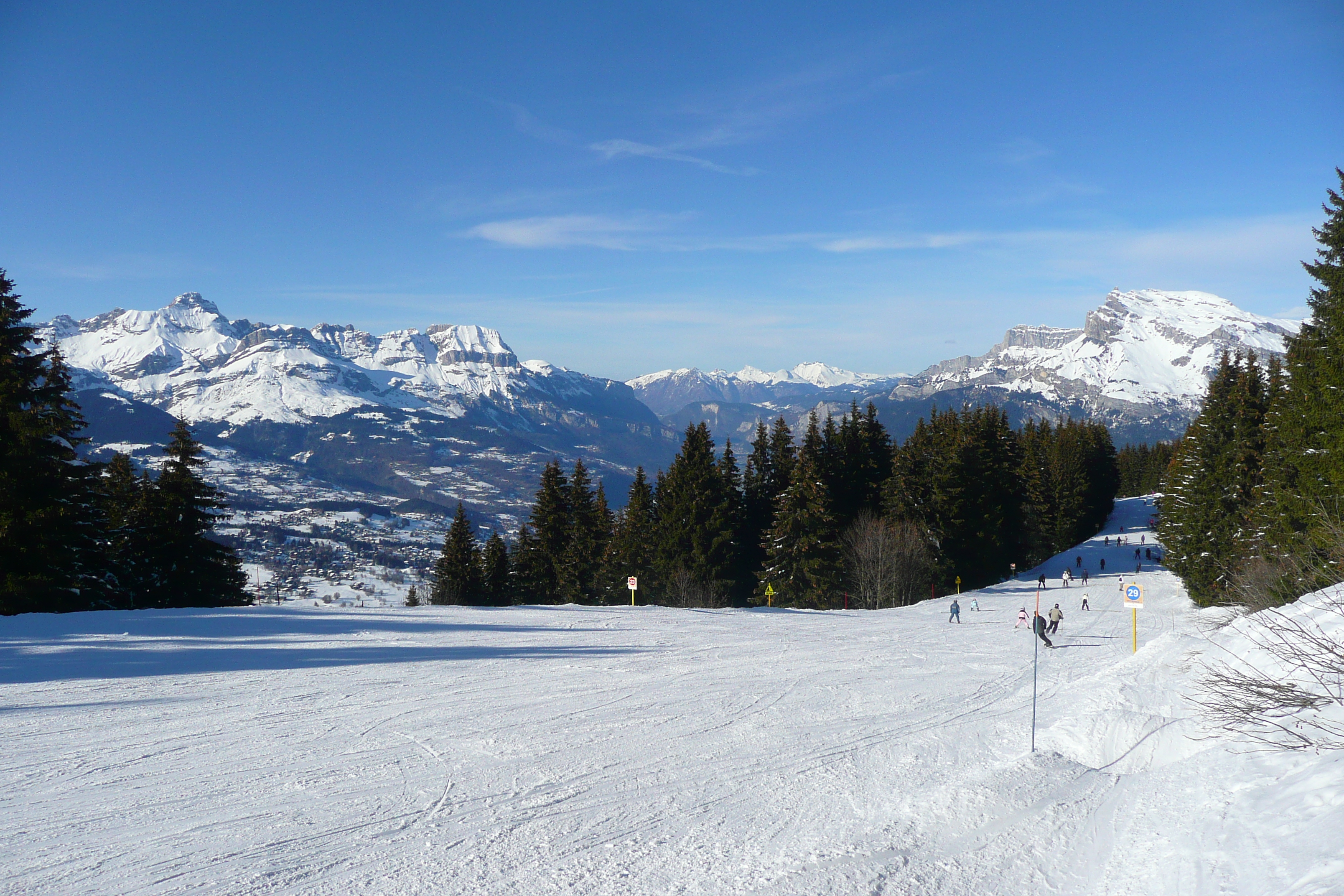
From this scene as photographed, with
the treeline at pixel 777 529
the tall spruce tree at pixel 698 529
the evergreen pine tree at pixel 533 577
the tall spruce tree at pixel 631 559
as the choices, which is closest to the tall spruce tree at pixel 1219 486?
the treeline at pixel 777 529

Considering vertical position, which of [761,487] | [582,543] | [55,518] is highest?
[761,487]

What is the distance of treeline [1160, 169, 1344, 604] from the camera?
63.8 feet

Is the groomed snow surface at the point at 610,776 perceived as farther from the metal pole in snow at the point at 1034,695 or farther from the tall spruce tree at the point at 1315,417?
the tall spruce tree at the point at 1315,417

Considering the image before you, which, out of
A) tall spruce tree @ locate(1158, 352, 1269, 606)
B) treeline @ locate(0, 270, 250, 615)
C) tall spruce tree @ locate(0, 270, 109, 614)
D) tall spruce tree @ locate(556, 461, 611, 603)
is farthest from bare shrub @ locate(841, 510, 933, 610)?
tall spruce tree @ locate(0, 270, 109, 614)

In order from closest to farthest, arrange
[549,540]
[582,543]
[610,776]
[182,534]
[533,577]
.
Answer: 1. [610,776]
2. [182,534]
3. [533,577]
4. [582,543]
5. [549,540]

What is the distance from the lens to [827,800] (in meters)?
9.30

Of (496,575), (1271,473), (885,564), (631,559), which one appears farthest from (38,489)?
(1271,473)

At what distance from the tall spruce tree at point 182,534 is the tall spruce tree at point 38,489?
5755mm

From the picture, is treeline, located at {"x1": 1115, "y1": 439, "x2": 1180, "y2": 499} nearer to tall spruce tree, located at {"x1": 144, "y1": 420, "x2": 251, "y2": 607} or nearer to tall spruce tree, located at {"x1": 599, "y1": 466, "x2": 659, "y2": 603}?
tall spruce tree, located at {"x1": 599, "y1": 466, "x2": 659, "y2": 603}

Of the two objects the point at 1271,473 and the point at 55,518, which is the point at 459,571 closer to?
the point at 55,518

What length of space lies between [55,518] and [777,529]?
32284mm

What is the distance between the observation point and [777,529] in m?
42.4

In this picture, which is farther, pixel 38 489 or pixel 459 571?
pixel 459 571

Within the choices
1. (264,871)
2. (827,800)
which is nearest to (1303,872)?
(827,800)
